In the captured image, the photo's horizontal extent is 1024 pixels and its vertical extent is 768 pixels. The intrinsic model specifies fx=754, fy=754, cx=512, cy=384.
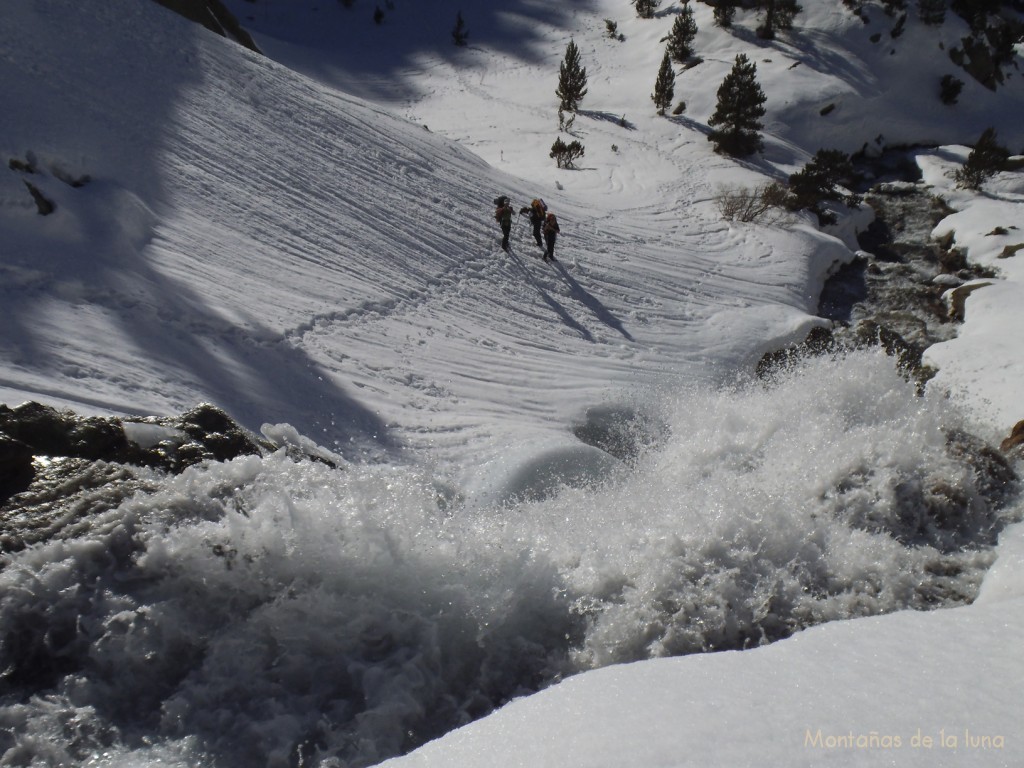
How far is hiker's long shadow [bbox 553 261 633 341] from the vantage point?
11891mm

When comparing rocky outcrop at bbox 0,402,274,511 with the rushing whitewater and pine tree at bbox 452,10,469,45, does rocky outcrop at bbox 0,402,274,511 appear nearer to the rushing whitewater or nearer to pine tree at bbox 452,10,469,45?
the rushing whitewater

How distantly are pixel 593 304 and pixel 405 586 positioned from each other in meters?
8.04

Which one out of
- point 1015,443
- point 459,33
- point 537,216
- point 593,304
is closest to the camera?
point 1015,443

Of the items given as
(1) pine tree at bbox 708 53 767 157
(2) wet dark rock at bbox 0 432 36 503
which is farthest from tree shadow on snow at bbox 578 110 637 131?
(2) wet dark rock at bbox 0 432 36 503

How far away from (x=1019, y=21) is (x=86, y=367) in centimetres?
3298

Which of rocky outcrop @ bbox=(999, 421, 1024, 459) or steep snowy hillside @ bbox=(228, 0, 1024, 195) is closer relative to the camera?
rocky outcrop @ bbox=(999, 421, 1024, 459)

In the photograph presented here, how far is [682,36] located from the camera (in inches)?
982

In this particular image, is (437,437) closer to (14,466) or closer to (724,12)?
(14,466)

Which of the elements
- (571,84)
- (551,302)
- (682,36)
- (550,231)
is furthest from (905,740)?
(682,36)

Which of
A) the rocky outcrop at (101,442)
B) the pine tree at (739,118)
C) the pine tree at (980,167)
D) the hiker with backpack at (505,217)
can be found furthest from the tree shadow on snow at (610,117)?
the rocky outcrop at (101,442)

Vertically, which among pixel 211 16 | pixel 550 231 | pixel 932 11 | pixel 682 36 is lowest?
pixel 550 231

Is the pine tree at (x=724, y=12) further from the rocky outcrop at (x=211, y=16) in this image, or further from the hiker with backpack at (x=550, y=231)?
the hiker with backpack at (x=550, y=231)

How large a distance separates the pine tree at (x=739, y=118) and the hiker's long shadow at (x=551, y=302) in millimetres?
10046

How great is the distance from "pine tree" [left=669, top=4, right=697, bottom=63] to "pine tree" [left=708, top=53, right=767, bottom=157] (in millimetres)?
5044
